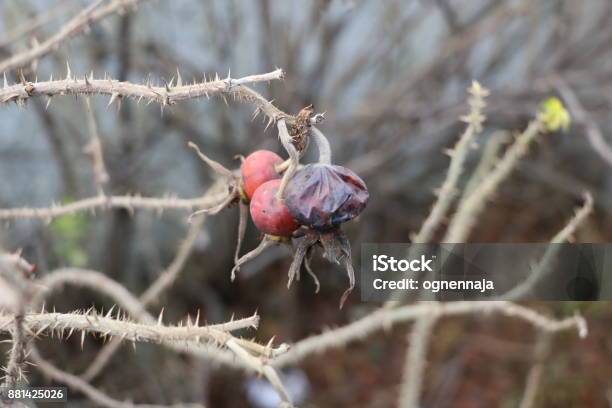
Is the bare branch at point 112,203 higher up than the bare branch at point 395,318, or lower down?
higher up

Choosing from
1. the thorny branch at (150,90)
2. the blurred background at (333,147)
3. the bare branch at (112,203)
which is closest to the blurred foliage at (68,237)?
the blurred background at (333,147)

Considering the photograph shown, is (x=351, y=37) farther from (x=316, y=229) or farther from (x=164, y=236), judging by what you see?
(x=316, y=229)

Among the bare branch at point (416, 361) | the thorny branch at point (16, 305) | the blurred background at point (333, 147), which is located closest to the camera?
the thorny branch at point (16, 305)

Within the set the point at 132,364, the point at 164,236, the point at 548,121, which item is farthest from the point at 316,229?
the point at 164,236

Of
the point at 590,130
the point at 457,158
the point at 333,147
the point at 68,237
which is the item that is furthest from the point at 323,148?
the point at 333,147

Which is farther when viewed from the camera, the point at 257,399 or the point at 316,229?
the point at 257,399
